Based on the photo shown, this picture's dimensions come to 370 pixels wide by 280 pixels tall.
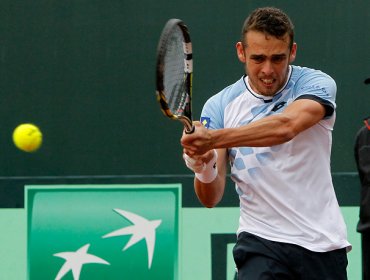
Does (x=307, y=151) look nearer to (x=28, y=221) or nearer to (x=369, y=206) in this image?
(x=369, y=206)

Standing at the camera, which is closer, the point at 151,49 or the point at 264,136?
the point at 264,136

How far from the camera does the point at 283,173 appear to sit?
12.1ft

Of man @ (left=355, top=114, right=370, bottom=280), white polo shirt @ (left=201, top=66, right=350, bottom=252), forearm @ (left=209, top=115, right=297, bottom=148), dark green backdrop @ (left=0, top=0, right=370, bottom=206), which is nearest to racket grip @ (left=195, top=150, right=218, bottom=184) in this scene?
white polo shirt @ (left=201, top=66, right=350, bottom=252)

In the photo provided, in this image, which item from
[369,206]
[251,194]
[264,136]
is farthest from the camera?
[369,206]

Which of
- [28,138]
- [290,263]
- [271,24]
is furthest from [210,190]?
[28,138]

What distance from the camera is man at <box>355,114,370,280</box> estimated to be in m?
4.75

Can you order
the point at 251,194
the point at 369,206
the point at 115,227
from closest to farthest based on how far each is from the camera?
the point at 251,194 → the point at 369,206 → the point at 115,227

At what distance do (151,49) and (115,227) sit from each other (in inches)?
41.8

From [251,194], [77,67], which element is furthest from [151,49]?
[251,194]

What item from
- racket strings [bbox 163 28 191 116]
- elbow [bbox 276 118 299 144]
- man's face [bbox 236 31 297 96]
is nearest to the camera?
racket strings [bbox 163 28 191 116]

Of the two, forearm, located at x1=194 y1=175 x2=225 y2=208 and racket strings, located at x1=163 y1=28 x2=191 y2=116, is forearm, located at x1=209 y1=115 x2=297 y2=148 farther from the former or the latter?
forearm, located at x1=194 y1=175 x2=225 y2=208

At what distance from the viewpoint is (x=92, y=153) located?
582 cm

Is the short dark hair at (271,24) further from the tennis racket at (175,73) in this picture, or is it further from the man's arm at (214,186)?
the man's arm at (214,186)

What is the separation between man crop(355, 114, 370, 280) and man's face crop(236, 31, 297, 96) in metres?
1.21
